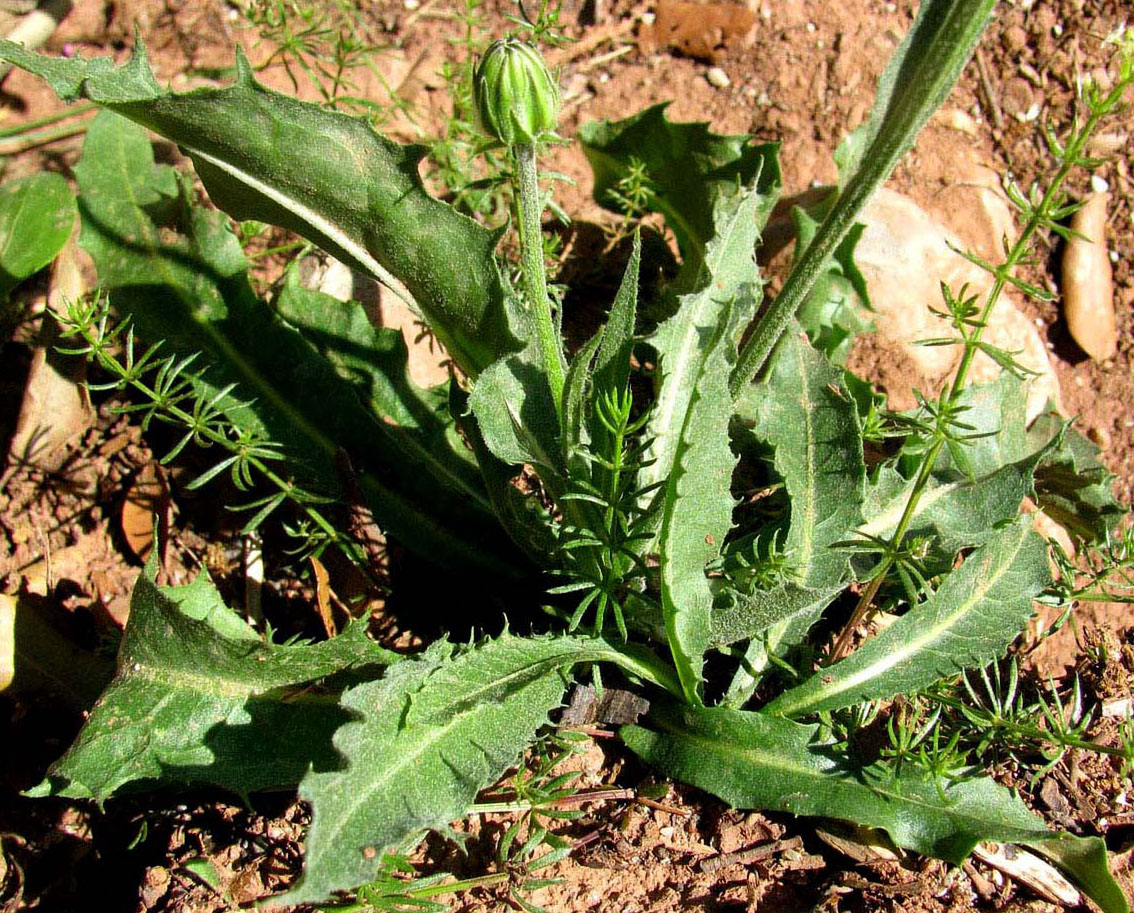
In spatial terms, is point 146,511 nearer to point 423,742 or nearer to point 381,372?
point 381,372

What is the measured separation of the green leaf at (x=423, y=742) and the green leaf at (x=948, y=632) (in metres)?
0.47

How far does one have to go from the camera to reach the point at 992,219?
122 inches

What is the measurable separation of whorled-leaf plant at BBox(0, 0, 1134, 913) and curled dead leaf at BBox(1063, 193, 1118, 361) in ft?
2.68

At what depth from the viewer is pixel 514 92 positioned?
160cm

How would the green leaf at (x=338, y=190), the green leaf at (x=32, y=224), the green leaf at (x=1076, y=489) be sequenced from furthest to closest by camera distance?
the green leaf at (x=32, y=224)
the green leaf at (x=1076, y=489)
the green leaf at (x=338, y=190)

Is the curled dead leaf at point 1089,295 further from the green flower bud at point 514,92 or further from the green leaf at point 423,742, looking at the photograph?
the green flower bud at point 514,92

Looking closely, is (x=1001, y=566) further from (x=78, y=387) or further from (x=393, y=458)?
(x=78, y=387)

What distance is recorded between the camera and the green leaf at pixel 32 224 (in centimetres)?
272

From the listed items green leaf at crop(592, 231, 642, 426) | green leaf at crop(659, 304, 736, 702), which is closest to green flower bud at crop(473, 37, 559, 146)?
green leaf at crop(592, 231, 642, 426)

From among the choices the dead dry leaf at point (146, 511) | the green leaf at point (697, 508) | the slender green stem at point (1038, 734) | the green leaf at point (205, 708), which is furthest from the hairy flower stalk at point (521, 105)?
the dead dry leaf at point (146, 511)

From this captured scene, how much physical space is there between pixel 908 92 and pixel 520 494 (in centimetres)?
115

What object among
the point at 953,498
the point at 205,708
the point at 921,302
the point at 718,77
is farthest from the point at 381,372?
the point at 718,77

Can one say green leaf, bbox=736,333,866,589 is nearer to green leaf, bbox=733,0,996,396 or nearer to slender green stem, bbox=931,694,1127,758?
slender green stem, bbox=931,694,1127,758

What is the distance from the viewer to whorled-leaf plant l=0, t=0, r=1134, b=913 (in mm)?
1711
